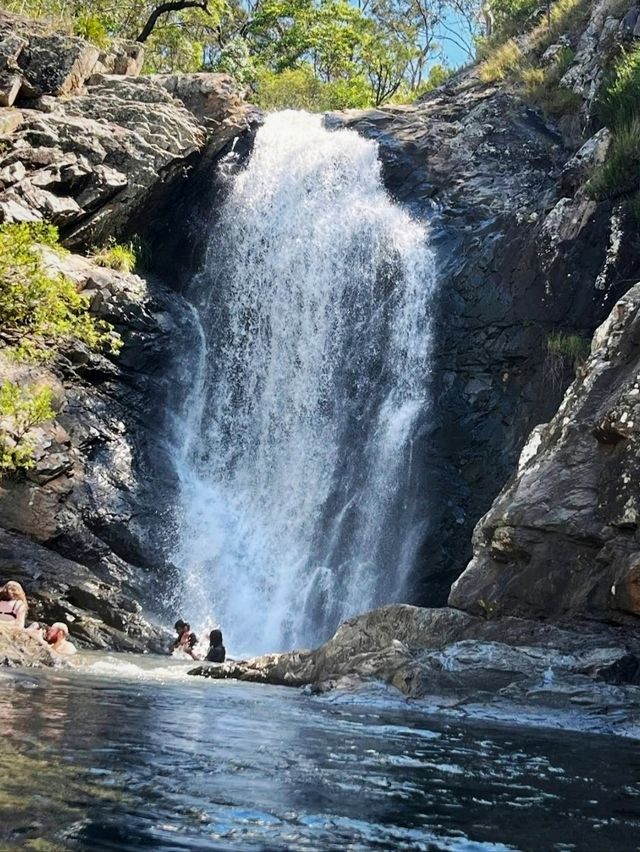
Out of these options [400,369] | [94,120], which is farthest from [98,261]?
[400,369]

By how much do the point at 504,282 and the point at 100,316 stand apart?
381 inches

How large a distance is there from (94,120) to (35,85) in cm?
198

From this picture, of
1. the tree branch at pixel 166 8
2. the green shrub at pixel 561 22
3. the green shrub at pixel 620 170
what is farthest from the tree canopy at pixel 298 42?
the green shrub at pixel 620 170

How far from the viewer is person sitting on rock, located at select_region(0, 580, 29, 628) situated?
15250 millimetres

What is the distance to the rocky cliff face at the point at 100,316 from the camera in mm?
19300

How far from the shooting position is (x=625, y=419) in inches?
520

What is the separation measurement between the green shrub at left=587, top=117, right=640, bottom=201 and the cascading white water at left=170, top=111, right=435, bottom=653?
4832 millimetres

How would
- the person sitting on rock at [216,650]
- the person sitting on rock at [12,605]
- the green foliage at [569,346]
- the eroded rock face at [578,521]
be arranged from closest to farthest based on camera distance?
1. the eroded rock face at [578,521]
2. the person sitting on rock at [12,605]
3. the person sitting on rock at [216,650]
4. the green foliage at [569,346]

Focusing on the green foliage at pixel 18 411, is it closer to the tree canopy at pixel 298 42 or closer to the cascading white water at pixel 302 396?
the cascading white water at pixel 302 396

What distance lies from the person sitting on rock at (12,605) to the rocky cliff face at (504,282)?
861 cm

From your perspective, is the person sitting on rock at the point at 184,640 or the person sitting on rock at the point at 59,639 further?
the person sitting on rock at the point at 184,640

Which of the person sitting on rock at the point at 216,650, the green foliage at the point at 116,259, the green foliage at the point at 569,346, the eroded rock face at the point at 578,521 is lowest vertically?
the person sitting on rock at the point at 216,650

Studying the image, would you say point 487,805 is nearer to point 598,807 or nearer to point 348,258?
point 598,807

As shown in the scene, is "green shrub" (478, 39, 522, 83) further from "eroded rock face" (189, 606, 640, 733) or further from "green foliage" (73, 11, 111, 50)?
"eroded rock face" (189, 606, 640, 733)
